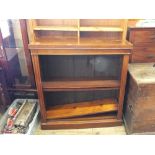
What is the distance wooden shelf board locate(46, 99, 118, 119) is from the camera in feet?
6.38

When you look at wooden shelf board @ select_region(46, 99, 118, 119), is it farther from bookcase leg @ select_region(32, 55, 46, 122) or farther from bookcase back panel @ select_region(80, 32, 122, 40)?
bookcase back panel @ select_region(80, 32, 122, 40)

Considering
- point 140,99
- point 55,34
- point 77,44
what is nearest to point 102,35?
point 77,44

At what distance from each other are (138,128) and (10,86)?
1557 millimetres

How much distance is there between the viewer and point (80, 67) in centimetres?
189

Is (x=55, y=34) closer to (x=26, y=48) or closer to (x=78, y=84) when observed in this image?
(x=26, y=48)

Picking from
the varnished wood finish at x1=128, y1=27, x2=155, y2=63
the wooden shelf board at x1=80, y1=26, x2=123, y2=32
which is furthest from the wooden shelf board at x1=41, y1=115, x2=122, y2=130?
the wooden shelf board at x1=80, y1=26, x2=123, y2=32

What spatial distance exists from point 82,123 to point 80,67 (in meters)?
0.64

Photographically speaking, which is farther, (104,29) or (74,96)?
(74,96)

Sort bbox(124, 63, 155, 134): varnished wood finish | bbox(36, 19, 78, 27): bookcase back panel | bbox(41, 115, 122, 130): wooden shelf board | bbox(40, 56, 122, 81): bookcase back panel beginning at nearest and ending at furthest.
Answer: bbox(124, 63, 155, 134): varnished wood finish → bbox(36, 19, 78, 27): bookcase back panel → bbox(40, 56, 122, 81): bookcase back panel → bbox(41, 115, 122, 130): wooden shelf board

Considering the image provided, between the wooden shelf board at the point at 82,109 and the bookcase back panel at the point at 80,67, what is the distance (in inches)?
12.5

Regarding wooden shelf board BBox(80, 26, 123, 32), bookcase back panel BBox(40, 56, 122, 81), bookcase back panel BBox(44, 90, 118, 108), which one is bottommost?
bookcase back panel BBox(44, 90, 118, 108)

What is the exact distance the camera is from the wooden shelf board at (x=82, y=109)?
194 centimetres

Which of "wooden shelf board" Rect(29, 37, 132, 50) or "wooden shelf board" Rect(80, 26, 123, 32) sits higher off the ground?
"wooden shelf board" Rect(80, 26, 123, 32)

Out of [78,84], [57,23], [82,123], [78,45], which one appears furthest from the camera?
[82,123]
